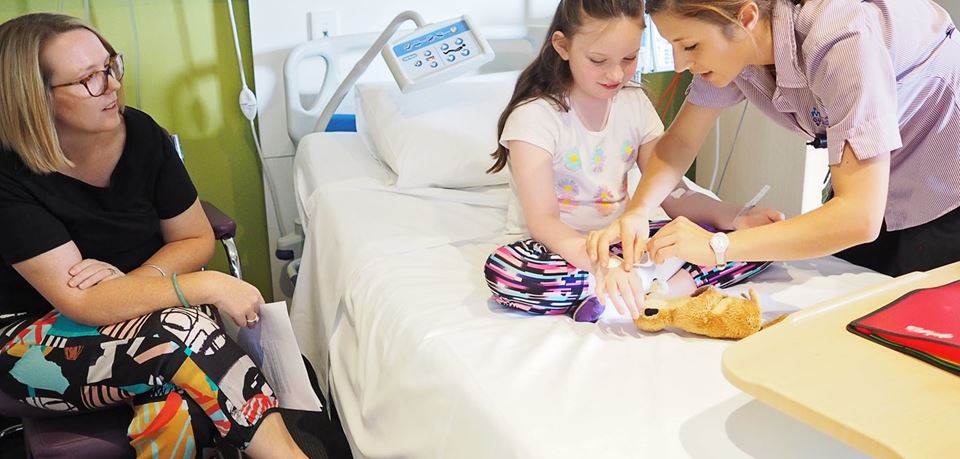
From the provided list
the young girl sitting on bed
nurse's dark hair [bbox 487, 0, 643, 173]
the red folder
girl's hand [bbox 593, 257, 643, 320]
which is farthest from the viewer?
nurse's dark hair [bbox 487, 0, 643, 173]

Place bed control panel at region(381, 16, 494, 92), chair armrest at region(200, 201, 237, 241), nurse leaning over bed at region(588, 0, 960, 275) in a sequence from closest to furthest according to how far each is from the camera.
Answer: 1. nurse leaning over bed at region(588, 0, 960, 275)
2. chair armrest at region(200, 201, 237, 241)
3. bed control panel at region(381, 16, 494, 92)

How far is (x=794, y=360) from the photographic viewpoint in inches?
36.9

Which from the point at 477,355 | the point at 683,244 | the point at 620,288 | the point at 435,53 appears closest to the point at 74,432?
the point at 477,355

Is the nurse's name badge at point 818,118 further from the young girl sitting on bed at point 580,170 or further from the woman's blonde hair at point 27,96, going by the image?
the woman's blonde hair at point 27,96

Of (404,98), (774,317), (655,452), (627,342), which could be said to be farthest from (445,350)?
(404,98)

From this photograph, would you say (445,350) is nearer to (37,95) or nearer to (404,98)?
(37,95)

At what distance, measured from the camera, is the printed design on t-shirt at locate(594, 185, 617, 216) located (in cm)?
174

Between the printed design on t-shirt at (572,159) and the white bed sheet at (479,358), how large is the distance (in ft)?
0.80

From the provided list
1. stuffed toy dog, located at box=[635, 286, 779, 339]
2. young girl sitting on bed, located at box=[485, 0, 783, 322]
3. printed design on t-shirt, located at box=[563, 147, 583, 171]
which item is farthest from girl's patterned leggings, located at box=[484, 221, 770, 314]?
printed design on t-shirt, located at box=[563, 147, 583, 171]

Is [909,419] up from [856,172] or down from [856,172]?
down

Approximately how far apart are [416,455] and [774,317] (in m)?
0.61

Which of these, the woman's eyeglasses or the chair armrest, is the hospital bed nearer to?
the chair armrest

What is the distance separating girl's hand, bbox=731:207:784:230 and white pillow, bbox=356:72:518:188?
72 centimetres

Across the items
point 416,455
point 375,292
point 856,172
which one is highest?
point 856,172
